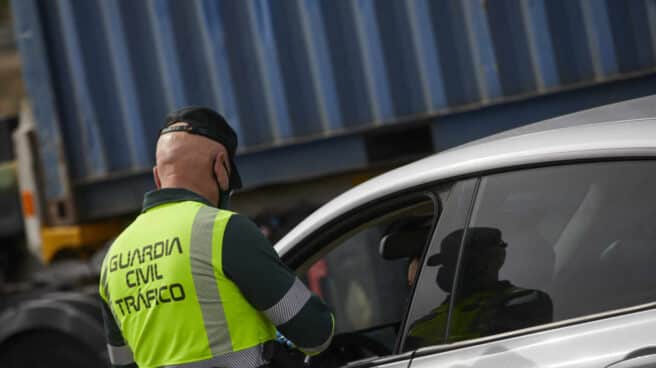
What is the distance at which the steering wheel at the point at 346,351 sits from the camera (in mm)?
2988

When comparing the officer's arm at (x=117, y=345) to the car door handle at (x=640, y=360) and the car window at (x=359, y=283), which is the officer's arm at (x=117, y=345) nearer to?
the car door handle at (x=640, y=360)

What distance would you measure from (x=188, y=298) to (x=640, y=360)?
41.9 inches

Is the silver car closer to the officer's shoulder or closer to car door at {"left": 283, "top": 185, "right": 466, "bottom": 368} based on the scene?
car door at {"left": 283, "top": 185, "right": 466, "bottom": 368}

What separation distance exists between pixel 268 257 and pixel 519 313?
610 mm

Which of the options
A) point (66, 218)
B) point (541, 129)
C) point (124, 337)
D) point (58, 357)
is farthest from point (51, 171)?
point (541, 129)

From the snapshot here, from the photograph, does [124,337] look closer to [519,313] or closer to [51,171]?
[519,313]

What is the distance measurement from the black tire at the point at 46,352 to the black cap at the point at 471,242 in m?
4.05

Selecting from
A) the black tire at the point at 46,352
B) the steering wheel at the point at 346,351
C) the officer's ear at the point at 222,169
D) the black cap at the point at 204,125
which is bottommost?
the black tire at the point at 46,352

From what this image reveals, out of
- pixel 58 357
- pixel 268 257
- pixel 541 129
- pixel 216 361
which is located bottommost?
pixel 58 357

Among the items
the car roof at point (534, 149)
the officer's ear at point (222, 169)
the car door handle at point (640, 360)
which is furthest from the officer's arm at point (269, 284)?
the car door handle at point (640, 360)

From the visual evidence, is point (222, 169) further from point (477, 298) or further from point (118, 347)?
point (477, 298)

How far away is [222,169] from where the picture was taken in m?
2.63

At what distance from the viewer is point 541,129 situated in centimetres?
263

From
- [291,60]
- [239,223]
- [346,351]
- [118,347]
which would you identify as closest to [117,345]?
[118,347]
